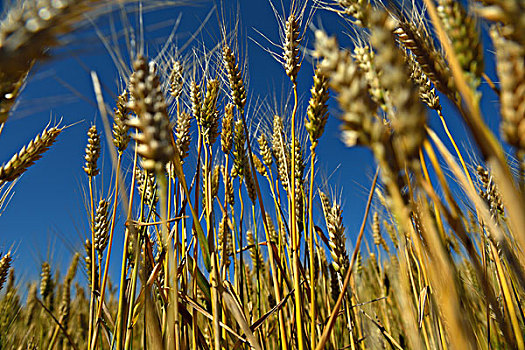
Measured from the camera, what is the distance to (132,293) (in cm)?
113

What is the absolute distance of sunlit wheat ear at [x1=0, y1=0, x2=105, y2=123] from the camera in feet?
2.07

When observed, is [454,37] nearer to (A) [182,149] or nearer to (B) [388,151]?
(B) [388,151]

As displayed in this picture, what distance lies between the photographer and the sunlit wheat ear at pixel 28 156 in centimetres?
119

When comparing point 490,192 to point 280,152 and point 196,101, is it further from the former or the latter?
point 196,101

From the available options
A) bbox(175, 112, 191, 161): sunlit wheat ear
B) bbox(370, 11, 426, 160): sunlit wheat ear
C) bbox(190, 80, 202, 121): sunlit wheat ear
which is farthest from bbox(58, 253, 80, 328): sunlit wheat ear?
bbox(370, 11, 426, 160): sunlit wheat ear

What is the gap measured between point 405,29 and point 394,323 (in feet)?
9.05

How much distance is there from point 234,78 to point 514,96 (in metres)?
1.30

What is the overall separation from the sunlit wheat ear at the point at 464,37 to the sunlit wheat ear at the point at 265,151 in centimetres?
136

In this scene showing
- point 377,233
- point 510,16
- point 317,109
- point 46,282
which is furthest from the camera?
point 377,233

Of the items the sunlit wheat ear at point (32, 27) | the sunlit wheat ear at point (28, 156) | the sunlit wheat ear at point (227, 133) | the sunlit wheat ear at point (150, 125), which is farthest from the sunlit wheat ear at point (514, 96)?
the sunlit wheat ear at point (28, 156)

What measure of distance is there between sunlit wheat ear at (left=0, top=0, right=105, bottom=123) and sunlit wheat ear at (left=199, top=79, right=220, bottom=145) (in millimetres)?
710

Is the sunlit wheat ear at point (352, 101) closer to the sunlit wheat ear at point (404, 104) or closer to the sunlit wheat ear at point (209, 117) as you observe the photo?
the sunlit wheat ear at point (404, 104)

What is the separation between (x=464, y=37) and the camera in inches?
24.0

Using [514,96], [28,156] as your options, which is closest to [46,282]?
[28,156]
